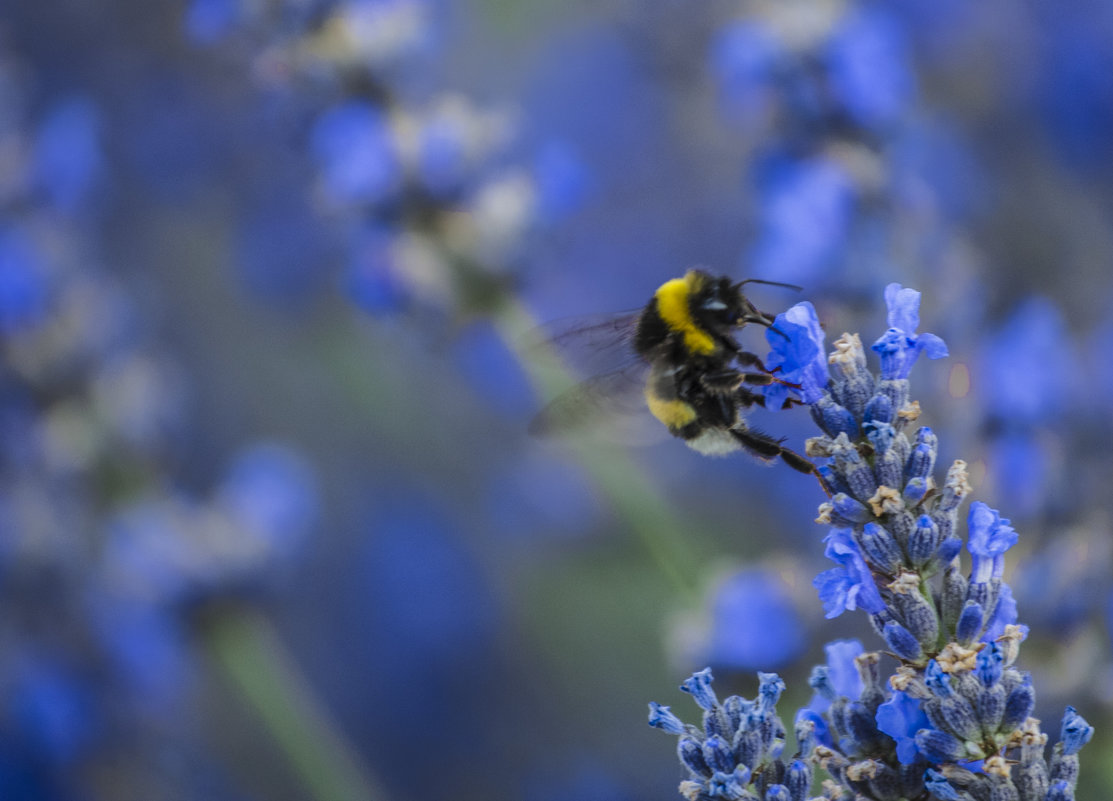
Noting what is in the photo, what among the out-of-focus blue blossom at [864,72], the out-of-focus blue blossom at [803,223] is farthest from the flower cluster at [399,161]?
the out-of-focus blue blossom at [864,72]

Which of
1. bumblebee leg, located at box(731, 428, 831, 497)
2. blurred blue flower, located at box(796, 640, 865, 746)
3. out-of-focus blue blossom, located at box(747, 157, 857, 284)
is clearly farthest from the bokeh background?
blurred blue flower, located at box(796, 640, 865, 746)

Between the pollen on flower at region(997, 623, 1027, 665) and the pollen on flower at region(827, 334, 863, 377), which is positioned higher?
the pollen on flower at region(827, 334, 863, 377)

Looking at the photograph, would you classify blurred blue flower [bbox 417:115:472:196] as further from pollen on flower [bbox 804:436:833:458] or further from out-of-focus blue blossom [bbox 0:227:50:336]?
pollen on flower [bbox 804:436:833:458]

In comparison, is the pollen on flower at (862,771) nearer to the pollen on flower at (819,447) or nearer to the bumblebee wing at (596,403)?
the pollen on flower at (819,447)

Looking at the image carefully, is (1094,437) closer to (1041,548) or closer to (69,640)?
(1041,548)

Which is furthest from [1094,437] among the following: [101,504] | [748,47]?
[101,504]

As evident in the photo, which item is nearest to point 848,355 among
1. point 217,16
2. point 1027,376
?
point 1027,376
